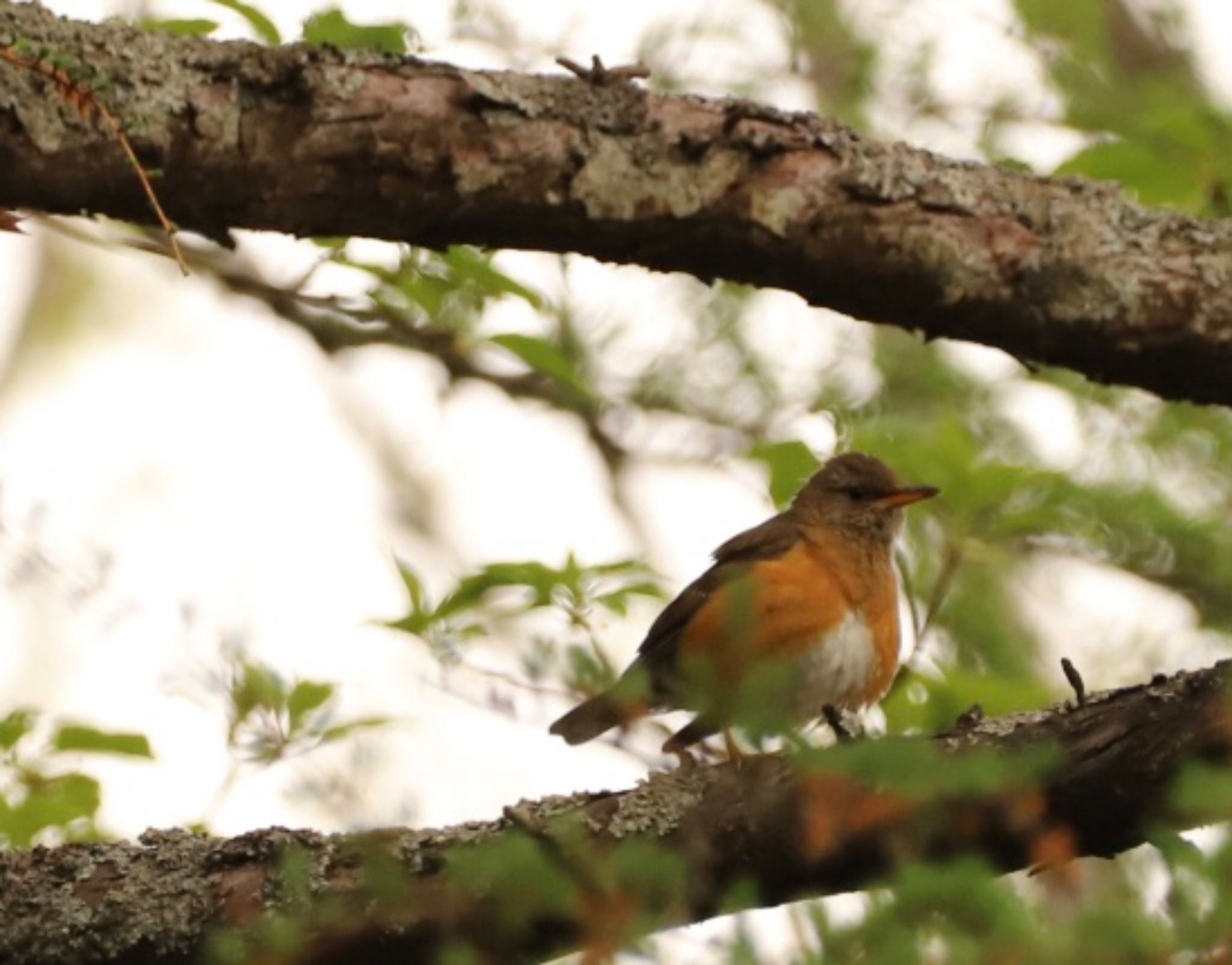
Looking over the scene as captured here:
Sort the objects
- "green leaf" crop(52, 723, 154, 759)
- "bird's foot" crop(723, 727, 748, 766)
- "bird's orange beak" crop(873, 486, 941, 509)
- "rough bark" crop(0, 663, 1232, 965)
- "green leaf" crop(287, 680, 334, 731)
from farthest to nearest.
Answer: "bird's orange beak" crop(873, 486, 941, 509), "green leaf" crop(287, 680, 334, 731), "green leaf" crop(52, 723, 154, 759), "bird's foot" crop(723, 727, 748, 766), "rough bark" crop(0, 663, 1232, 965)

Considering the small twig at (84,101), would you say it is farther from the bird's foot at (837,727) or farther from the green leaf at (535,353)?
the bird's foot at (837,727)

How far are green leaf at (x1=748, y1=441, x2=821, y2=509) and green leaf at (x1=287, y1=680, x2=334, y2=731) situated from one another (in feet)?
2.68

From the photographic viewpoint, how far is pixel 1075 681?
254 cm

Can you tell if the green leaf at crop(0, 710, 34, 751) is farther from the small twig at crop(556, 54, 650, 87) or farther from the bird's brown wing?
the small twig at crop(556, 54, 650, 87)

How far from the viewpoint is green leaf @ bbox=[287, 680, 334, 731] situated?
356 centimetres

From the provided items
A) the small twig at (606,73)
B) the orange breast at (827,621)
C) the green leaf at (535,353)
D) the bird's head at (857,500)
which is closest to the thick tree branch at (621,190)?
the small twig at (606,73)

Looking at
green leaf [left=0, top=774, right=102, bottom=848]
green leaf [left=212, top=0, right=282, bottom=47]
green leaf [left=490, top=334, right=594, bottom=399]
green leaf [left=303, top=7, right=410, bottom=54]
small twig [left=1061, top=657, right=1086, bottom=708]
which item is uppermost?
green leaf [left=212, top=0, right=282, bottom=47]

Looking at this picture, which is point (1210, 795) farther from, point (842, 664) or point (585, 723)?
point (842, 664)

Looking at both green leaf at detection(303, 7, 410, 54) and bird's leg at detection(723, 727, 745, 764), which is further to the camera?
bird's leg at detection(723, 727, 745, 764)

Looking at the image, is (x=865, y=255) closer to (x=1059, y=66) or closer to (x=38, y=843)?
(x=38, y=843)

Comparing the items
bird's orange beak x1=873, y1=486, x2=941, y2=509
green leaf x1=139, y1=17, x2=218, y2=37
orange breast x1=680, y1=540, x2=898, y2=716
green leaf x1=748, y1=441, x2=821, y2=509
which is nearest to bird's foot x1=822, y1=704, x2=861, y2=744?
green leaf x1=748, y1=441, x2=821, y2=509

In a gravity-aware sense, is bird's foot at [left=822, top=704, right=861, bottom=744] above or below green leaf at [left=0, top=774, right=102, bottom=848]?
below

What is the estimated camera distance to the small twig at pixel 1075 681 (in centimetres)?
250

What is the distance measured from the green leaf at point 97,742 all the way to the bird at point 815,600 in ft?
2.45
